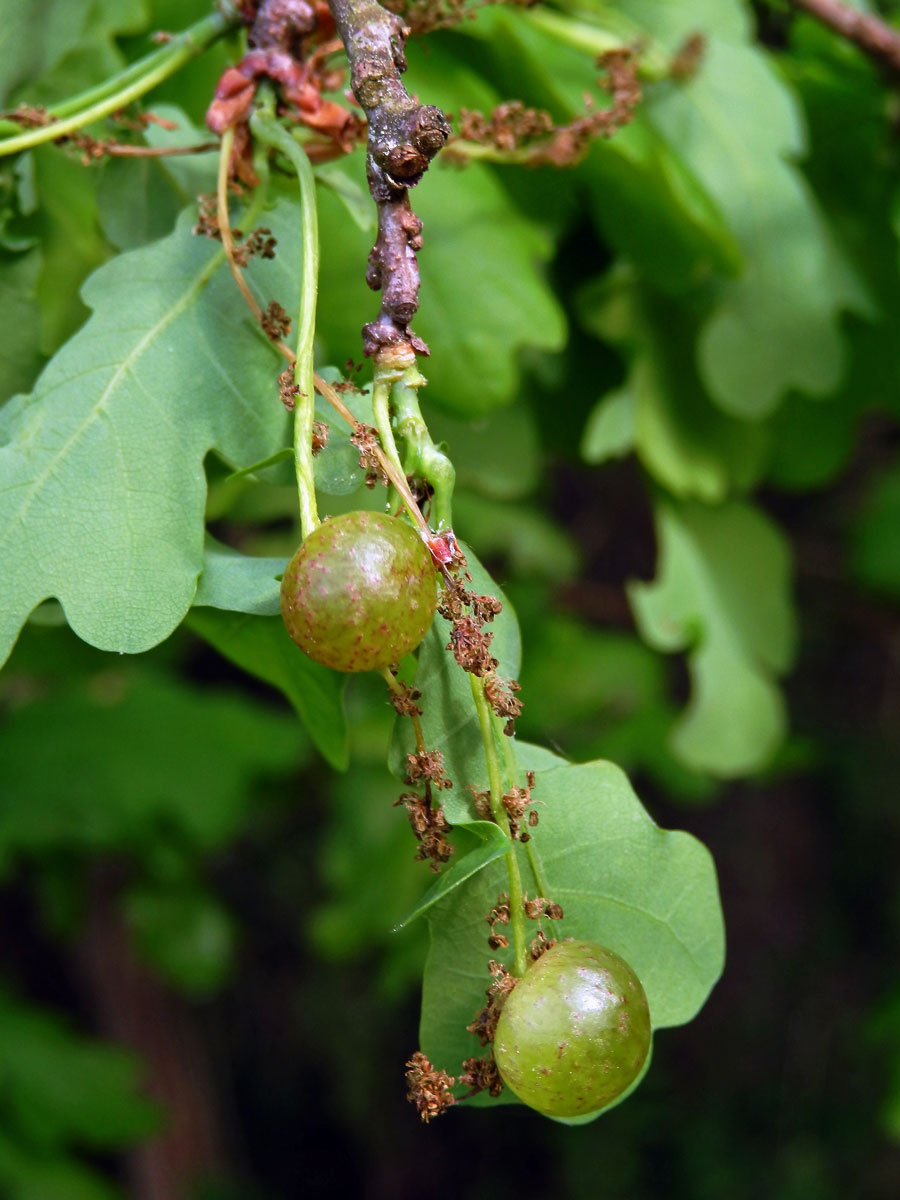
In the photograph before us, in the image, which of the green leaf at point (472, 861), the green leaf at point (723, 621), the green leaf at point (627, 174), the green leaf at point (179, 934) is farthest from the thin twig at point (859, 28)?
the green leaf at point (179, 934)

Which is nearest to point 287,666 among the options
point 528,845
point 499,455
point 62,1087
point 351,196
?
point 528,845

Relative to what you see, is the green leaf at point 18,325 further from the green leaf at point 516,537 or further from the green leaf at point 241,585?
the green leaf at point 516,537

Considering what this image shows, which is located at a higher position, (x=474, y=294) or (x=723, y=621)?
(x=474, y=294)

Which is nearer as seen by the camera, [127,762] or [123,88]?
[123,88]

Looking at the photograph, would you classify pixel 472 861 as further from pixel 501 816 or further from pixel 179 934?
pixel 179 934

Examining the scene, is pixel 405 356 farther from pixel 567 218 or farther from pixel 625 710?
pixel 625 710

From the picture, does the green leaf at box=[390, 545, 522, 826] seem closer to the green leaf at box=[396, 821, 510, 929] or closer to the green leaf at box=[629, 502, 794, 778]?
the green leaf at box=[396, 821, 510, 929]
